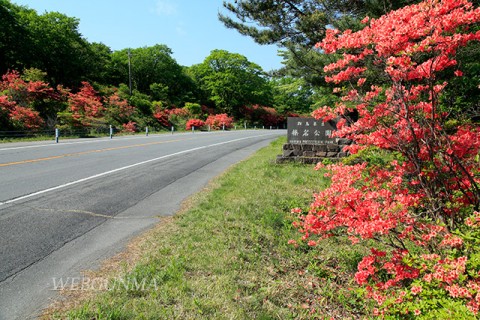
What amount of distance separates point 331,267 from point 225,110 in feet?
190

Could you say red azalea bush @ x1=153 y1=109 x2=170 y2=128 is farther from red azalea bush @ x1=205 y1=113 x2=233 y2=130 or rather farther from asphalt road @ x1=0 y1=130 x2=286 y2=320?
asphalt road @ x1=0 y1=130 x2=286 y2=320

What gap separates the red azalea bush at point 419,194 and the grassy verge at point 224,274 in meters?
0.62

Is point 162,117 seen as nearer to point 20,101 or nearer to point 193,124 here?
point 193,124

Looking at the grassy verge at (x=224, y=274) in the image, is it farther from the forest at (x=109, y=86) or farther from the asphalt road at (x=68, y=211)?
the forest at (x=109, y=86)

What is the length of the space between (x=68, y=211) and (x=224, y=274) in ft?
10.9

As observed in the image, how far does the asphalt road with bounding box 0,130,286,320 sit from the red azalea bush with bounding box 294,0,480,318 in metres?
2.96

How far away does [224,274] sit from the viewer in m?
3.54

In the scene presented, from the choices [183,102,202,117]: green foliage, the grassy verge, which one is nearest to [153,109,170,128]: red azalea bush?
[183,102,202,117]: green foliage

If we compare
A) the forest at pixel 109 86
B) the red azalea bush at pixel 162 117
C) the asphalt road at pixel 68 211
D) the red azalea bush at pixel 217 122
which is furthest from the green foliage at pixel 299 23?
the red azalea bush at pixel 217 122

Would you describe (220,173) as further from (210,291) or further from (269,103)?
(269,103)

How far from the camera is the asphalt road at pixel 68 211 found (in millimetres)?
3258

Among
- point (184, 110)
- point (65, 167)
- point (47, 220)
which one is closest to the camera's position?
point (47, 220)

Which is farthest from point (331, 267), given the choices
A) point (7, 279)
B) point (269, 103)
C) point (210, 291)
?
point (269, 103)

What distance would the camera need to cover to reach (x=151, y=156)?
12.1 m
